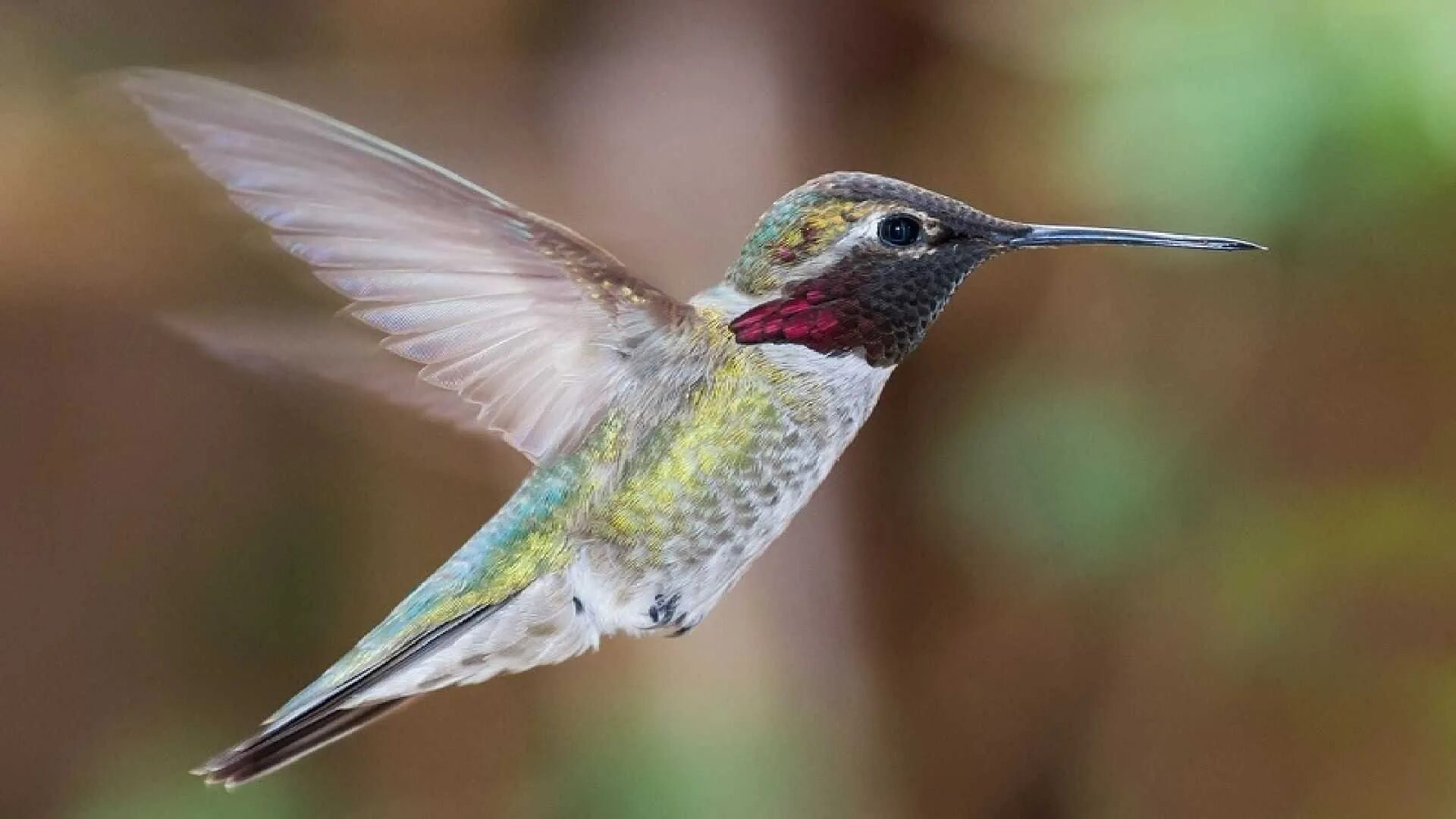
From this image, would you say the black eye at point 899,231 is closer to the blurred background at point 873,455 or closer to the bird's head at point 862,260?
the bird's head at point 862,260

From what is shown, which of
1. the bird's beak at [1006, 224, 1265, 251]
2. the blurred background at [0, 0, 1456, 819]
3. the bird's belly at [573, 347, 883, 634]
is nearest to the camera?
the bird's beak at [1006, 224, 1265, 251]

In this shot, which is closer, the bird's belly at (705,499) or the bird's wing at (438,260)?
the bird's wing at (438,260)

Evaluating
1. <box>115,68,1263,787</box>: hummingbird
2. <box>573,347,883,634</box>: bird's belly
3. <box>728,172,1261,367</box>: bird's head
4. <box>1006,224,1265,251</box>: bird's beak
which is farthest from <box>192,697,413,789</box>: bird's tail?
<box>1006,224,1265,251</box>: bird's beak

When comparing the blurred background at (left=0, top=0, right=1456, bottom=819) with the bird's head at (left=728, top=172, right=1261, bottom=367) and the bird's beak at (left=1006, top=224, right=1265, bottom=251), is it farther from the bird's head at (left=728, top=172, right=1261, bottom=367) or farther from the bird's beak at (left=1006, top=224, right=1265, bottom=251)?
the bird's beak at (left=1006, top=224, right=1265, bottom=251)

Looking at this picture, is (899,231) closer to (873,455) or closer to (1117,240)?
(1117,240)

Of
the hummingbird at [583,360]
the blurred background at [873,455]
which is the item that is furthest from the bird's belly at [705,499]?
the blurred background at [873,455]

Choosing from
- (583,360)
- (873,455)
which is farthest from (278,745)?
(873,455)
